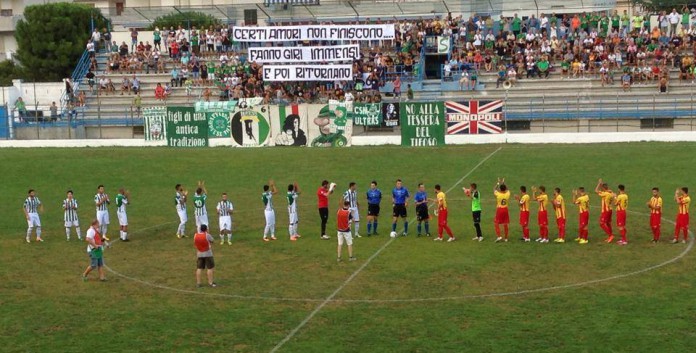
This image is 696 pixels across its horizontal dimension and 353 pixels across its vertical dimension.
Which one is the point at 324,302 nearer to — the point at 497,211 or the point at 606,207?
the point at 497,211

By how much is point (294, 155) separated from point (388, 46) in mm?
18807

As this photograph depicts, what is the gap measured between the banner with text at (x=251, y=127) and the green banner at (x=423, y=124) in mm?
7088

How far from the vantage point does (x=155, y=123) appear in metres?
57.6

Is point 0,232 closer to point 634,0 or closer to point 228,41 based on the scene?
point 228,41

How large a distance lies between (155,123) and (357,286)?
32.7 meters

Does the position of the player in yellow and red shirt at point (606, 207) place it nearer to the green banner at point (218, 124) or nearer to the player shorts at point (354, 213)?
the player shorts at point (354, 213)

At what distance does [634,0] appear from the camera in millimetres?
88188

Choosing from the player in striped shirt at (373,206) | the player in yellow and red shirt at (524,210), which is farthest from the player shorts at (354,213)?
the player in yellow and red shirt at (524,210)

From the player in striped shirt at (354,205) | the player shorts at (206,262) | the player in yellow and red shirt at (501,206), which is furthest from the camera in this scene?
the player in striped shirt at (354,205)

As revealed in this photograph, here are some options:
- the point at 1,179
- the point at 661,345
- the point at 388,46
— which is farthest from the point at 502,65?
the point at 661,345

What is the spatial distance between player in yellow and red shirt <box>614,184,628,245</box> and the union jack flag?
75.2ft

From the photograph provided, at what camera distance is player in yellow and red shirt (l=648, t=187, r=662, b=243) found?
3098 cm

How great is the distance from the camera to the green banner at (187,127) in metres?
56.6

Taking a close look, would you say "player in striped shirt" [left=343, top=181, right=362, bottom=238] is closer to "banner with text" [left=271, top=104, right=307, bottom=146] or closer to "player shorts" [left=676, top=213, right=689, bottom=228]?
"player shorts" [left=676, top=213, right=689, bottom=228]
